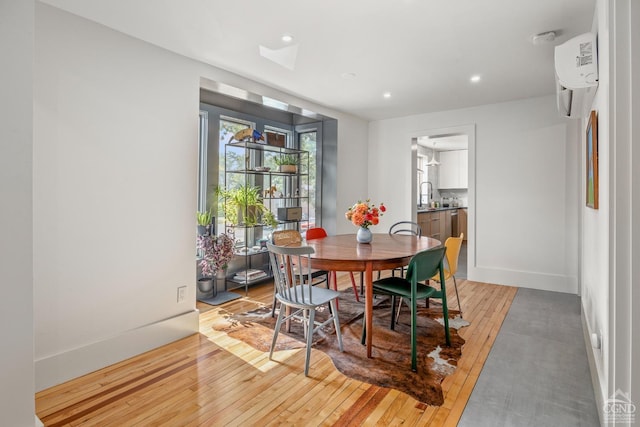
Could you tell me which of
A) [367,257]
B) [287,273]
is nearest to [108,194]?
[287,273]

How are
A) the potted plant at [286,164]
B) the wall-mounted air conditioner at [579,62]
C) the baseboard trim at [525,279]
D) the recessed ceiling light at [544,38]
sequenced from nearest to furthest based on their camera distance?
A: the wall-mounted air conditioner at [579,62], the recessed ceiling light at [544,38], the baseboard trim at [525,279], the potted plant at [286,164]

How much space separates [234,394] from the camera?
1995mm

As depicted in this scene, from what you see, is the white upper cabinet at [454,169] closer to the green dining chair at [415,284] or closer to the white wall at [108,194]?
the green dining chair at [415,284]

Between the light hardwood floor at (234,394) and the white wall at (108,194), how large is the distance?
24 centimetres

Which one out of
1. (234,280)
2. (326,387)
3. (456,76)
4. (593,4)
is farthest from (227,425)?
(456,76)

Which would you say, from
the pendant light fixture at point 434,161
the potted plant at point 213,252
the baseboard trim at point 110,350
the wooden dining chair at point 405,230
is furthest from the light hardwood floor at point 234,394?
the pendant light fixture at point 434,161

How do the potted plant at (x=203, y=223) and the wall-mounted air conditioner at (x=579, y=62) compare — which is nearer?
the wall-mounted air conditioner at (x=579, y=62)

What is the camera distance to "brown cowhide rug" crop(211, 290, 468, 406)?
2.14 metres

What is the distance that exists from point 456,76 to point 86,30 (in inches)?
126

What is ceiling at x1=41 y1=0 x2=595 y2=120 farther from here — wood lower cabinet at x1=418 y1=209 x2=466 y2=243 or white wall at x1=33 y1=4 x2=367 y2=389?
wood lower cabinet at x1=418 y1=209 x2=466 y2=243

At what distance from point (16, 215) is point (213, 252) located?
6.96 ft

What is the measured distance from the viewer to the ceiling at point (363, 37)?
7.16 ft

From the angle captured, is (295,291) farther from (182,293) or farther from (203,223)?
(203,223)

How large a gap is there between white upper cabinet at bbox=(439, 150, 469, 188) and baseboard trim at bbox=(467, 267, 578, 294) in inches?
167
